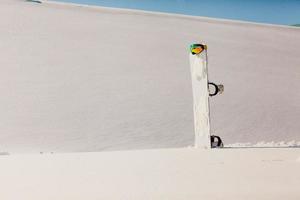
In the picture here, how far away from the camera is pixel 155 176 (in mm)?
2830

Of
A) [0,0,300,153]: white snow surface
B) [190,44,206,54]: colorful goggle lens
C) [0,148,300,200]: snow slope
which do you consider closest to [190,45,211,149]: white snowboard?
[190,44,206,54]: colorful goggle lens

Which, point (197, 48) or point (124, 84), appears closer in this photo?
point (197, 48)

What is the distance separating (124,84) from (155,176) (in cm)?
695

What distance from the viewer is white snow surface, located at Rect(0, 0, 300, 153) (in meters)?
7.02

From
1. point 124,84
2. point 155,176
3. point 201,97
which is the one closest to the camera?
point 155,176

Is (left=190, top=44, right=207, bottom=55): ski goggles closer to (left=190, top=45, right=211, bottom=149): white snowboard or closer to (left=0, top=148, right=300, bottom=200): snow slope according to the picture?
(left=190, top=45, right=211, bottom=149): white snowboard

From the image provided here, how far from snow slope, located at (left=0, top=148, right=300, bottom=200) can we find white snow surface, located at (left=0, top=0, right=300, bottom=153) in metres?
2.74

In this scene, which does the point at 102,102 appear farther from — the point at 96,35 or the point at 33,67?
the point at 96,35

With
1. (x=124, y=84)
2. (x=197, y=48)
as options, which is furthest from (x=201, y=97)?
(x=124, y=84)

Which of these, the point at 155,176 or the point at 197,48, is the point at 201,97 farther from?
the point at 155,176

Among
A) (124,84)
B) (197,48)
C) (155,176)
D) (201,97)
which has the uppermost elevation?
(124,84)

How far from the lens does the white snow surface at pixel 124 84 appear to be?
702cm

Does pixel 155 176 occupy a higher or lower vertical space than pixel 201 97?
lower

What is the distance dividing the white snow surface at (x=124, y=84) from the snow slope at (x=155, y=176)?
274 centimetres
